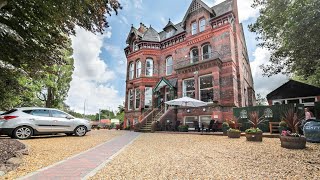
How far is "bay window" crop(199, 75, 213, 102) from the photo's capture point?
17.0 meters

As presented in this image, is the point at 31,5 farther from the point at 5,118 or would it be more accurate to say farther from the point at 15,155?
the point at 5,118

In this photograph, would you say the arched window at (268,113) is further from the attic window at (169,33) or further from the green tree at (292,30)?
the attic window at (169,33)

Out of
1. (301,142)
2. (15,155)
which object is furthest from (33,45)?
(301,142)

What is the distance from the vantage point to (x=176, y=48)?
70.5ft

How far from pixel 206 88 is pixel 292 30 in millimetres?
9825

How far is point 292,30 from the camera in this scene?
7629mm

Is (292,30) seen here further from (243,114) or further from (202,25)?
(202,25)

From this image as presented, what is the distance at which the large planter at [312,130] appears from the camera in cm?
761

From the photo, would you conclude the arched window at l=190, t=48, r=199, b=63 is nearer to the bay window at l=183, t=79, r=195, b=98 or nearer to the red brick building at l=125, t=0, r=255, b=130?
the red brick building at l=125, t=0, r=255, b=130

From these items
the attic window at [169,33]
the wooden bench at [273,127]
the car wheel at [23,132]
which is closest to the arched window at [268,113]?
the wooden bench at [273,127]

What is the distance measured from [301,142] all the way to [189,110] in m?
10.8

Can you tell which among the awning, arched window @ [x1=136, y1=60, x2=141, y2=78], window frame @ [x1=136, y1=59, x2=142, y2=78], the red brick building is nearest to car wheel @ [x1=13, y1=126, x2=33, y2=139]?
the red brick building

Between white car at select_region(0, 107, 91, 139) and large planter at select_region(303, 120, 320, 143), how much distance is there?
1173 centimetres

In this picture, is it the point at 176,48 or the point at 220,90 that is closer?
the point at 220,90
